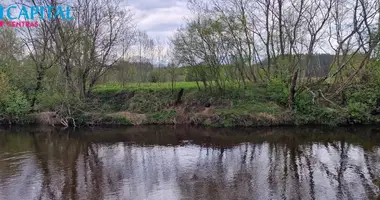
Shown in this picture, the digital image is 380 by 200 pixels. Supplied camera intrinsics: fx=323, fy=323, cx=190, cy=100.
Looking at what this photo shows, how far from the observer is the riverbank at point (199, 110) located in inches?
776

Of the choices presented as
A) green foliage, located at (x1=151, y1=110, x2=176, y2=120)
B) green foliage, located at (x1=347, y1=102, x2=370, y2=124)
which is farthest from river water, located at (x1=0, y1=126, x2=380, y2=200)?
green foliage, located at (x1=151, y1=110, x2=176, y2=120)

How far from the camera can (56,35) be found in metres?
23.2

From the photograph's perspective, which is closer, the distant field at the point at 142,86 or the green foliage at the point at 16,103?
the green foliage at the point at 16,103

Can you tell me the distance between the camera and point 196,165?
11617mm

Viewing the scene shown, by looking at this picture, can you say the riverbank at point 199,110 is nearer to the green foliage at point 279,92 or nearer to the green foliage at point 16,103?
the green foliage at point 279,92

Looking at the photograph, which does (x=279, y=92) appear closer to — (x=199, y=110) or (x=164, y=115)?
(x=199, y=110)

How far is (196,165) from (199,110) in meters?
10.8

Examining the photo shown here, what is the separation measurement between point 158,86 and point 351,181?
60.2 feet

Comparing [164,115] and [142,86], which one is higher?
[142,86]

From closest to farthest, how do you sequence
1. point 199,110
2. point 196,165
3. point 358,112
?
1. point 196,165
2. point 358,112
3. point 199,110

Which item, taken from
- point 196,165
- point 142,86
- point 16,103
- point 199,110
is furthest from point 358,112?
point 16,103

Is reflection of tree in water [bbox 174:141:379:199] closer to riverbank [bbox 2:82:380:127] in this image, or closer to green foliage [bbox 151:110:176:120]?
riverbank [bbox 2:82:380:127]

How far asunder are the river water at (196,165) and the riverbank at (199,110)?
1.28m

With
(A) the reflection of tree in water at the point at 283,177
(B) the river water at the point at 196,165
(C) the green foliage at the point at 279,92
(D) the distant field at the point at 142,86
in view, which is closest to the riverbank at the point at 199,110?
(C) the green foliage at the point at 279,92
